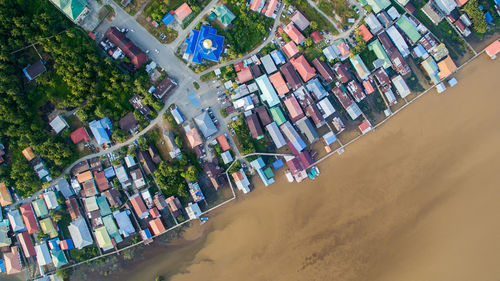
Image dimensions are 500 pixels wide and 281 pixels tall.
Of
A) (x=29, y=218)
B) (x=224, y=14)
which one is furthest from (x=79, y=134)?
(x=224, y=14)

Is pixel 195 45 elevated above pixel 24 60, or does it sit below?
below

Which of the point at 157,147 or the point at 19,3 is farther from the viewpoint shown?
the point at 157,147

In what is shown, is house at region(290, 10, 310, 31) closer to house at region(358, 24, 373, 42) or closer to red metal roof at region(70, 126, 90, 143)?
house at region(358, 24, 373, 42)

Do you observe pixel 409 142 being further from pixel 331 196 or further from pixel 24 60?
pixel 24 60

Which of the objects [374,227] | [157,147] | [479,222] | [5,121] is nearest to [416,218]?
[374,227]

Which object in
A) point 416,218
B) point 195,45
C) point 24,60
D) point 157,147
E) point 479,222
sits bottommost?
point 479,222

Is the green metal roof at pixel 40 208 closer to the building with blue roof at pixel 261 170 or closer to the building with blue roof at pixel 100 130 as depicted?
the building with blue roof at pixel 100 130

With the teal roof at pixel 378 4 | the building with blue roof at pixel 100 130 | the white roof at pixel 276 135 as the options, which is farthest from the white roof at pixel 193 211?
the teal roof at pixel 378 4
